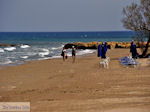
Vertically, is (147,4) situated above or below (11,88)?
above

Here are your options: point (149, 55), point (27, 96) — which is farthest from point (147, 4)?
point (27, 96)

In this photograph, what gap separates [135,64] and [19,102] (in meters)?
10.4

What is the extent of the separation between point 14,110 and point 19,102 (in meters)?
1.69

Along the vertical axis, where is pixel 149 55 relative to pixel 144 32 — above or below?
below

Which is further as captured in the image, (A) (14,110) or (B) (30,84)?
(B) (30,84)

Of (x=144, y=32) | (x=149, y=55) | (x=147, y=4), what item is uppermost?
(x=147, y=4)

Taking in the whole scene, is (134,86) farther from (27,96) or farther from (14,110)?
(14,110)

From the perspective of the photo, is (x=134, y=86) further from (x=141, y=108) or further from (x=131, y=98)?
(x=141, y=108)

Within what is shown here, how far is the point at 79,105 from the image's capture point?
10.2 meters

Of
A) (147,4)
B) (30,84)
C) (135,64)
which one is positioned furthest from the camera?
(147,4)

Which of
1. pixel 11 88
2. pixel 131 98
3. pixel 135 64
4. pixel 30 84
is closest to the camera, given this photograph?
pixel 131 98

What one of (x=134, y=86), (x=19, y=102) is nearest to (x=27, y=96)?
(x=19, y=102)

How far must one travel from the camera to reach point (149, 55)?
28906mm

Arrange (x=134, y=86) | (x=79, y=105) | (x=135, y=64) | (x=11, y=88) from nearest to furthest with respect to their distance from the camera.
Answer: (x=79, y=105), (x=134, y=86), (x=11, y=88), (x=135, y=64)
